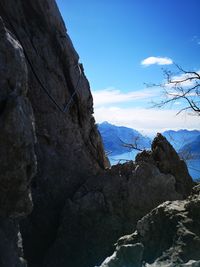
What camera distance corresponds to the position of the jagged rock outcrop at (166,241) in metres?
5.82

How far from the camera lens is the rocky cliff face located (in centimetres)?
911

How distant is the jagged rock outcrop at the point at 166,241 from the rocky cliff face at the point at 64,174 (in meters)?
1.76

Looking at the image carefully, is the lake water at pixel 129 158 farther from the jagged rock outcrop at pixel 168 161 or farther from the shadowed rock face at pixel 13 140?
the shadowed rock face at pixel 13 140

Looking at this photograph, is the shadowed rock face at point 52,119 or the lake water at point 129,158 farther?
the lake water at point 129,158

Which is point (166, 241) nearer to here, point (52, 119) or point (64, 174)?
point (64, 174)

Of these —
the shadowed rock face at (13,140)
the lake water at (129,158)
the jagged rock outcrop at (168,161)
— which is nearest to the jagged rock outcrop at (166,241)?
the shadowed rock face at (13,140)

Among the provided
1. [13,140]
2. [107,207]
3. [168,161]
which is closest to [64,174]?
[107,207]

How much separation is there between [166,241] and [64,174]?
538 centimetres

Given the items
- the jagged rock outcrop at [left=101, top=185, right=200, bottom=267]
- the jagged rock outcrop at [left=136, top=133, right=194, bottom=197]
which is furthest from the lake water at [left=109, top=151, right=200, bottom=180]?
the jagged rock outcrop at [left=101, top=185, right=200, bottom=267]

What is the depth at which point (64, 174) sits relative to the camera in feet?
37.0

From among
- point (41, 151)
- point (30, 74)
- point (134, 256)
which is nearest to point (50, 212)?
point (41, 151)

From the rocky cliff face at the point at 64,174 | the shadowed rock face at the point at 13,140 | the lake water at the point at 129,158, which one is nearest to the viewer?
the shadowed rock face at the point at 13,140

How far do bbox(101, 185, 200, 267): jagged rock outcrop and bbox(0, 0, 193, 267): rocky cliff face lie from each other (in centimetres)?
176

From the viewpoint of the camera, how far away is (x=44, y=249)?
408 inches
